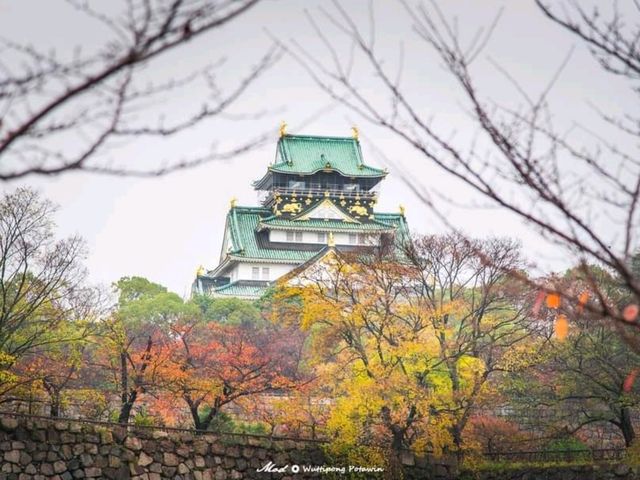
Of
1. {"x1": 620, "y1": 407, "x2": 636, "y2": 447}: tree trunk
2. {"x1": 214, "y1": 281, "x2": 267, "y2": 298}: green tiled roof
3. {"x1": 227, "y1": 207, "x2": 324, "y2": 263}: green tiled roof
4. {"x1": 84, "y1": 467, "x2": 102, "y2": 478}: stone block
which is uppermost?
{"x1": 227, "y1": 207, "x2": 324, "y2": 263}: green tiled roof

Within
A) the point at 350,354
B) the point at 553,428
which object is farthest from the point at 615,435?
the point at 350,354

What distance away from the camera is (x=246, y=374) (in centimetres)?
2033

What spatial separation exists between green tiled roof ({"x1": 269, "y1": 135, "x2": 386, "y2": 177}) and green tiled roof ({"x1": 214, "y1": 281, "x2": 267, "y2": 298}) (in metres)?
6.18

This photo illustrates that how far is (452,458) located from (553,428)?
2.35m

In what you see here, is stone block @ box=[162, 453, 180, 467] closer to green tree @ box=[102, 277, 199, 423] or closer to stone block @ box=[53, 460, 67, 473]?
green tree @ box=[102, 277, 199, 423]

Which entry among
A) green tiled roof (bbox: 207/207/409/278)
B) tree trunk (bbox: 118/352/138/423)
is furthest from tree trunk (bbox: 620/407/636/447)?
A: green tiled roof (bbox: 207/207/409/278)

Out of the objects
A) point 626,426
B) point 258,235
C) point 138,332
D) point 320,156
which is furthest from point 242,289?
point 626,426

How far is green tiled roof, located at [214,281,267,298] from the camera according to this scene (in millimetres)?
43969

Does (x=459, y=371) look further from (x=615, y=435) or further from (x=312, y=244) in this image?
(x=312, y=244)

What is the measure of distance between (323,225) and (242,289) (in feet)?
17.4

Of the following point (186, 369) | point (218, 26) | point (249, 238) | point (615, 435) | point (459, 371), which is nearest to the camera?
point (218, 26)

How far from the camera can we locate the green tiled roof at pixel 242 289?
4397cm

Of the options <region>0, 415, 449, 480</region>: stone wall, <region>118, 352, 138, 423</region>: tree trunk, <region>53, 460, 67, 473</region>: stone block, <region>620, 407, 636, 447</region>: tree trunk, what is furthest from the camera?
<region>620, 407, 636, 447</region>: tree trunk

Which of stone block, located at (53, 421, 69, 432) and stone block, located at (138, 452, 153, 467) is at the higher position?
stone block, located at (53, 421, 69, 432)
